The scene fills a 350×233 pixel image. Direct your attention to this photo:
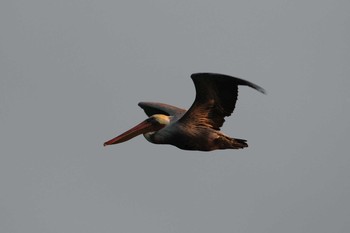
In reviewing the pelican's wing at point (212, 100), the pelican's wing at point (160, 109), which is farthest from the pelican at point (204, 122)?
the pelican's wing at point (160, 109)

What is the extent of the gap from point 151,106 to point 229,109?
164 inches

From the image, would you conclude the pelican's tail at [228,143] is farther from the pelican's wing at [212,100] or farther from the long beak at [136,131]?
the long beak at [136,131]

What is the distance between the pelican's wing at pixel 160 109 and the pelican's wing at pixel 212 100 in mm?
1271

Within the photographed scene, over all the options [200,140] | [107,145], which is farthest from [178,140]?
[107,145]

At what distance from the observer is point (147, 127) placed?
93.7 ft

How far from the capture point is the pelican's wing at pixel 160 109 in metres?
29.2

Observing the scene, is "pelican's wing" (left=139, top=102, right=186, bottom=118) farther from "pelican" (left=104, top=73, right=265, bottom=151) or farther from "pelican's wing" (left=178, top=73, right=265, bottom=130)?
"pelican's wing" (left=178, top=73, right=265, bottom=130)

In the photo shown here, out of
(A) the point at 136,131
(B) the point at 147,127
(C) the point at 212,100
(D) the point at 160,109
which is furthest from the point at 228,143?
(D) the point at 160,109

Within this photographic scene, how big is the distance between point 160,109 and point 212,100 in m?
3.49

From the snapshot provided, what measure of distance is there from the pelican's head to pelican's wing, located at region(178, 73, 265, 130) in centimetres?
97

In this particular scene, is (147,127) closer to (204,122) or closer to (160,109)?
(160,109)

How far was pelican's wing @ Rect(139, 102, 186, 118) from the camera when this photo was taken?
29.2 m

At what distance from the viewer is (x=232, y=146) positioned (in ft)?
90.7

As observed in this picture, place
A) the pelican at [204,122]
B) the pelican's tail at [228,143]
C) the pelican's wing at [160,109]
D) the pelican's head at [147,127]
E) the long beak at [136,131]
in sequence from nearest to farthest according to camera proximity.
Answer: the pelican at [204,122] → the pelican's tail at [228,143] → the pelican's head at [147,127] → the long beak at [136,131] → the pelican's wing at [160,109]
